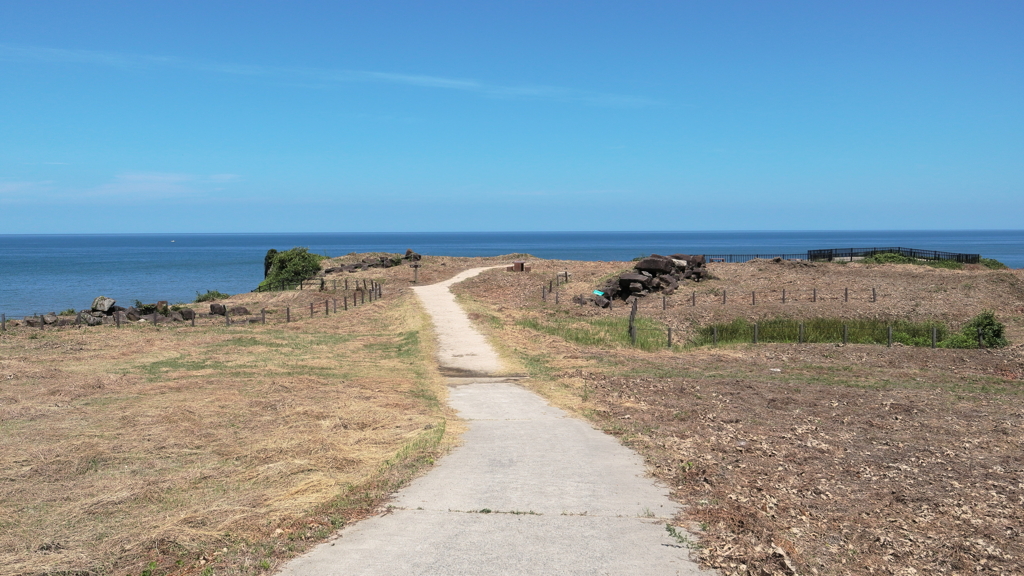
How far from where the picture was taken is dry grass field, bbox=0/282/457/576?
305 inches

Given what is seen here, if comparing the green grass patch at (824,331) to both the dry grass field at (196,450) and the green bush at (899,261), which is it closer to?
the dry grass field at (196,450)

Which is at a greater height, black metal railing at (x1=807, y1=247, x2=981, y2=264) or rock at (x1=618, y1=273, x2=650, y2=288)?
black metal railing at (x1=807, y1=247, x2=981, y2=264)

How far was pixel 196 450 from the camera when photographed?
11.7m

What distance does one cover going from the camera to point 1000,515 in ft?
29.3

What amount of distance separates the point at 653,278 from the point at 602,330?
15569mm

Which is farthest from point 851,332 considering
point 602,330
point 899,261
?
point 899,261

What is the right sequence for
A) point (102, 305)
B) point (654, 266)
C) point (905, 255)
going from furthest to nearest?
Answer: 1. point (905, 255)
2. point (654, 266)
3. point (102, 305)

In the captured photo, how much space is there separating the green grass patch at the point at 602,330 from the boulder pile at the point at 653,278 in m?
7.22

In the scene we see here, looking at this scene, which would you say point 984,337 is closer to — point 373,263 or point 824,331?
point 824,331

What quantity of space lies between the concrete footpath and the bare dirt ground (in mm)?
542

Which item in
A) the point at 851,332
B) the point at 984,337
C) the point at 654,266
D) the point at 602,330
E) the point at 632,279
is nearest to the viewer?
the point at 984,337

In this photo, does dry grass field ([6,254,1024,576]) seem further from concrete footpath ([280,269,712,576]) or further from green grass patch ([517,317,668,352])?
concrete footpath ([280,269,712,576])

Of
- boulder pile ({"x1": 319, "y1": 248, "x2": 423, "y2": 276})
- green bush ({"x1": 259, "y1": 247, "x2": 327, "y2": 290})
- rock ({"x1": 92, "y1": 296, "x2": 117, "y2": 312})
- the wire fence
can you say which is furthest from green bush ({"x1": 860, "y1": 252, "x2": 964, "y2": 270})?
rock ({"x1": 92, "y1": 296, "x2": 117, "y2": 312})

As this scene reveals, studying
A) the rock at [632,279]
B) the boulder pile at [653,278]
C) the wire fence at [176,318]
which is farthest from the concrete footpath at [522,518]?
the rock at [632,279]
